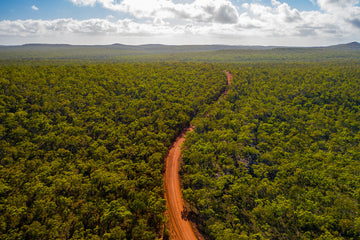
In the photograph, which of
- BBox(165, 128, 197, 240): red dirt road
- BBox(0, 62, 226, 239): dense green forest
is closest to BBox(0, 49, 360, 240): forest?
BBox(0, 62, 226, 239): dense green forest

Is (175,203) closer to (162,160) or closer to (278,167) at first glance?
(162,160)

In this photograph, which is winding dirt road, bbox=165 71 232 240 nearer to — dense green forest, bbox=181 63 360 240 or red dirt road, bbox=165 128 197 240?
red dirt road, bbox=165 128 197 240

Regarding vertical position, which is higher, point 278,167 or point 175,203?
point 278,167

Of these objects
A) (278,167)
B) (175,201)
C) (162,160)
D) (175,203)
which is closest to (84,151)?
(162,160)

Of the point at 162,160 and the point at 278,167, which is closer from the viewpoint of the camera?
the point at 278,167

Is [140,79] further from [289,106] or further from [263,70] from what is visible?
[263,70]

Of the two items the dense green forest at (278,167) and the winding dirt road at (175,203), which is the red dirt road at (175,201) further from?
the dense green forest at (278,167)

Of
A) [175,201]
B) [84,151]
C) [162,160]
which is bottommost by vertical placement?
[175,201]

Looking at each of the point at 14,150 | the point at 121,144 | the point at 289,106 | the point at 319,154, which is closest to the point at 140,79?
the point at 121,144
